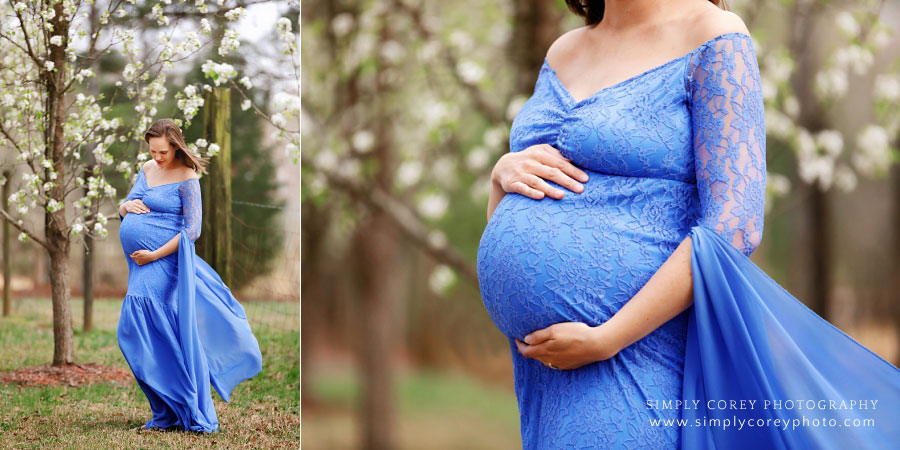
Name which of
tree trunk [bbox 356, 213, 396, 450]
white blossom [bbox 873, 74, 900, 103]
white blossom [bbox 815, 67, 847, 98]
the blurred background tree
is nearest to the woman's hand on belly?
the blurred background tree

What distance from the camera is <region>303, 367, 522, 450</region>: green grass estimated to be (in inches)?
232

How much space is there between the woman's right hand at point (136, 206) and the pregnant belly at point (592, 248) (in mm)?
1173

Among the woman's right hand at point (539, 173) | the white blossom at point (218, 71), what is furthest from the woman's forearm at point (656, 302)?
the white blossom at point (218, 71)

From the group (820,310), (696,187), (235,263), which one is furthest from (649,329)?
(820,310)

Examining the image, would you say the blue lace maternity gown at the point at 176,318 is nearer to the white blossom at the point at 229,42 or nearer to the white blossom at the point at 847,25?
the white blossom at the point at 229,42

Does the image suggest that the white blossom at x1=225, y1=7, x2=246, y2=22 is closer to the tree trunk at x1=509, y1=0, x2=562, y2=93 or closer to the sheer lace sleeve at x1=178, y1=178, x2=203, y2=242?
the sheer lace sleeve at x1=178, y1=178, x2=203, y2=242

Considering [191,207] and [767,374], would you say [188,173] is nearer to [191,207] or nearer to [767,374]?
[191,207]

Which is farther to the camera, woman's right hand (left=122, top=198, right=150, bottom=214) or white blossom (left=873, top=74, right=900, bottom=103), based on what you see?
white blossom (left=873, top=74, right=900, bottom=103)

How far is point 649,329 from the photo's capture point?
1.30m

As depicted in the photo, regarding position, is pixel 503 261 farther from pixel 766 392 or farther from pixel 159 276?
pixel 159 276

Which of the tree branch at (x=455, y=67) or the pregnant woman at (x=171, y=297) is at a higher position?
the tree branch at (x=455, y=67)

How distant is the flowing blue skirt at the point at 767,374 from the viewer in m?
1.25

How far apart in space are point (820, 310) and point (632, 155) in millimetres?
3961

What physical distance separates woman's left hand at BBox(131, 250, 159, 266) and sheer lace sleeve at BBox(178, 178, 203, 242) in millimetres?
112
